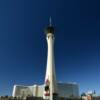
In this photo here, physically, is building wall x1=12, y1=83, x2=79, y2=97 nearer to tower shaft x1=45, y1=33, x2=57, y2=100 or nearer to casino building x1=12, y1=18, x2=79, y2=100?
casino building x1=12, y1=18, x2=79, y2=100

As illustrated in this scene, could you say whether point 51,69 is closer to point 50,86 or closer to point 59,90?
point 50,86

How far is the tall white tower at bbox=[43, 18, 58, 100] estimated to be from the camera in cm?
11825

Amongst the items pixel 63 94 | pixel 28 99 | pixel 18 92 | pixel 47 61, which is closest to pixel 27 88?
pixel 18 92

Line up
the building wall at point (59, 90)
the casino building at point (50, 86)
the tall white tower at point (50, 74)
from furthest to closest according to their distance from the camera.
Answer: the building wall at point (59, 90)
the casino building at point (50, 86)
the tall white tower at point (50, 74)

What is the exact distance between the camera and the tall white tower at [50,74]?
4656 inches

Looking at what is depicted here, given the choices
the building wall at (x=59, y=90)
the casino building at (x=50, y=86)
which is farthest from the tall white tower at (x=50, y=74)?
the building wall at (x=59, y=90)

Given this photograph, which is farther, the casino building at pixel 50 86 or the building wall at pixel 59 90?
the building wall at pixel 59 90

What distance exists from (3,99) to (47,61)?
42.1 meters

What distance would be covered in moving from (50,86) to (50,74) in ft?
28.7

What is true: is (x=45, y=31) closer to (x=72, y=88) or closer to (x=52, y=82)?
(x=52, y=82)

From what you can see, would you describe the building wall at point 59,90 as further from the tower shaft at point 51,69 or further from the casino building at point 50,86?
the tower shaft at point 51,69

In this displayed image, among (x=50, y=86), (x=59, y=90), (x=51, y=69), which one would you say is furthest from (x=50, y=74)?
(x=59, y=90)

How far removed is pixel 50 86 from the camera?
120 metres

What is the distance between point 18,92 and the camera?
180 meters
